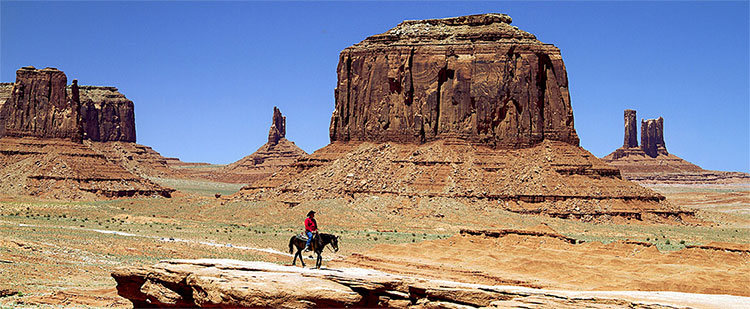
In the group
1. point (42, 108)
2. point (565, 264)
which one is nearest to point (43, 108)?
point (42, 108)

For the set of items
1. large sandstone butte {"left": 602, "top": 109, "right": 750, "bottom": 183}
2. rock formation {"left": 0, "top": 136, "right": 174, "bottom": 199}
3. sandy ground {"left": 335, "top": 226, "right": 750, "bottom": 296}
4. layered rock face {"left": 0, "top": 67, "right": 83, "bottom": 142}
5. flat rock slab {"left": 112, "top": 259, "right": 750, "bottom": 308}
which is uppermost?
large sandstone butte {"left": 602, "top": 109, "right": 750, "bottom": 183}

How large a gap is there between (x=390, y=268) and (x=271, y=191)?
47.0 m

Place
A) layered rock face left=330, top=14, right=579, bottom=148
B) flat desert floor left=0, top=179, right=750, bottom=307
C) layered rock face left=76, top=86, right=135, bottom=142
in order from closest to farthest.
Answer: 1. flat desert floor left=0, top=179, right=750, bottom=307
2. layered rock face left=330, top=14, right=579, bottom=148
3. layered rock face left=76, top=86, right=135, bottom=142

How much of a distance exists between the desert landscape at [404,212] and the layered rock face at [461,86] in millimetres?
161

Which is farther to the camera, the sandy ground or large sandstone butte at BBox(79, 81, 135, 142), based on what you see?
large sandstone butte at BBox(79, 81, 135, 142)

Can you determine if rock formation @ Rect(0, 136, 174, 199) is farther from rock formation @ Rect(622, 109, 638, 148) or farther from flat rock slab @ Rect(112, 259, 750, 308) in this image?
rock formation @ Rect(622, 109, 638, 148)

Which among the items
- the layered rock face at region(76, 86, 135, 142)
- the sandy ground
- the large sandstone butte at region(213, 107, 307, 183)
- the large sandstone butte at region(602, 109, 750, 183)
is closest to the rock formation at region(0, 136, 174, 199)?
the layered rock face at region(76, 86, 135, 142)

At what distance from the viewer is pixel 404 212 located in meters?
69.6

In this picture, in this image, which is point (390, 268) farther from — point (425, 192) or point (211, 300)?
point (425, 192)

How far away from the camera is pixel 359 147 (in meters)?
81.4

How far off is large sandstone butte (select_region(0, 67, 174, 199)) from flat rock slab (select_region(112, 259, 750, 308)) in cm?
7299

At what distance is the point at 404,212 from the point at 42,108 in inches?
2030

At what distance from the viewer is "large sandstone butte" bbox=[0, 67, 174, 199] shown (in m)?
89.8

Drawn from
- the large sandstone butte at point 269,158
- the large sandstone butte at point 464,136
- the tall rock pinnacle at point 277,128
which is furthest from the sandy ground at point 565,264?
the tall rock pinnacle at point 277,128
